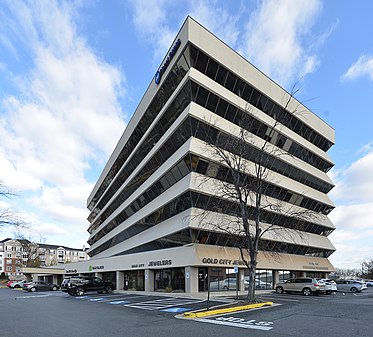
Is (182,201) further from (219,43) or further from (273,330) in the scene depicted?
(273,330)

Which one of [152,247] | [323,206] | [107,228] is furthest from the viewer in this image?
[107,228]

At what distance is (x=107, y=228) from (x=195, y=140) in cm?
3135

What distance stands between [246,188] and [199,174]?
5.51 metres

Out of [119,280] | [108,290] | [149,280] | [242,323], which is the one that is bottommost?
[108,290]

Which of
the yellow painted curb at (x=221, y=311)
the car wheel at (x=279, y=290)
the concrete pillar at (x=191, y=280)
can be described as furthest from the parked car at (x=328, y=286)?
the yellow painted curb at (x=221, y=311)

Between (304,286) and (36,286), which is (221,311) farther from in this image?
(36,286)

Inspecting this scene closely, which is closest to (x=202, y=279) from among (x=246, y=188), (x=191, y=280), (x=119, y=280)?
(x=191, y=280)

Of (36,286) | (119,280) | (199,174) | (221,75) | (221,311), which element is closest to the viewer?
(221,311)

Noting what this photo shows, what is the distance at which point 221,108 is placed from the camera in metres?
31.3

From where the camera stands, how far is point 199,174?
28969 millimetres

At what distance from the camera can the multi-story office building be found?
28.7m

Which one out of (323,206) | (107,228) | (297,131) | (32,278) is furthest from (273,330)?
(32,278)

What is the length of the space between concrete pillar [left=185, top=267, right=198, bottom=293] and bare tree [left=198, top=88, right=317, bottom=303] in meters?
3.73

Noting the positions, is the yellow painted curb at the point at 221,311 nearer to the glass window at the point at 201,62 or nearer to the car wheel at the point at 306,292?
the car wheel at the point at 306,292
